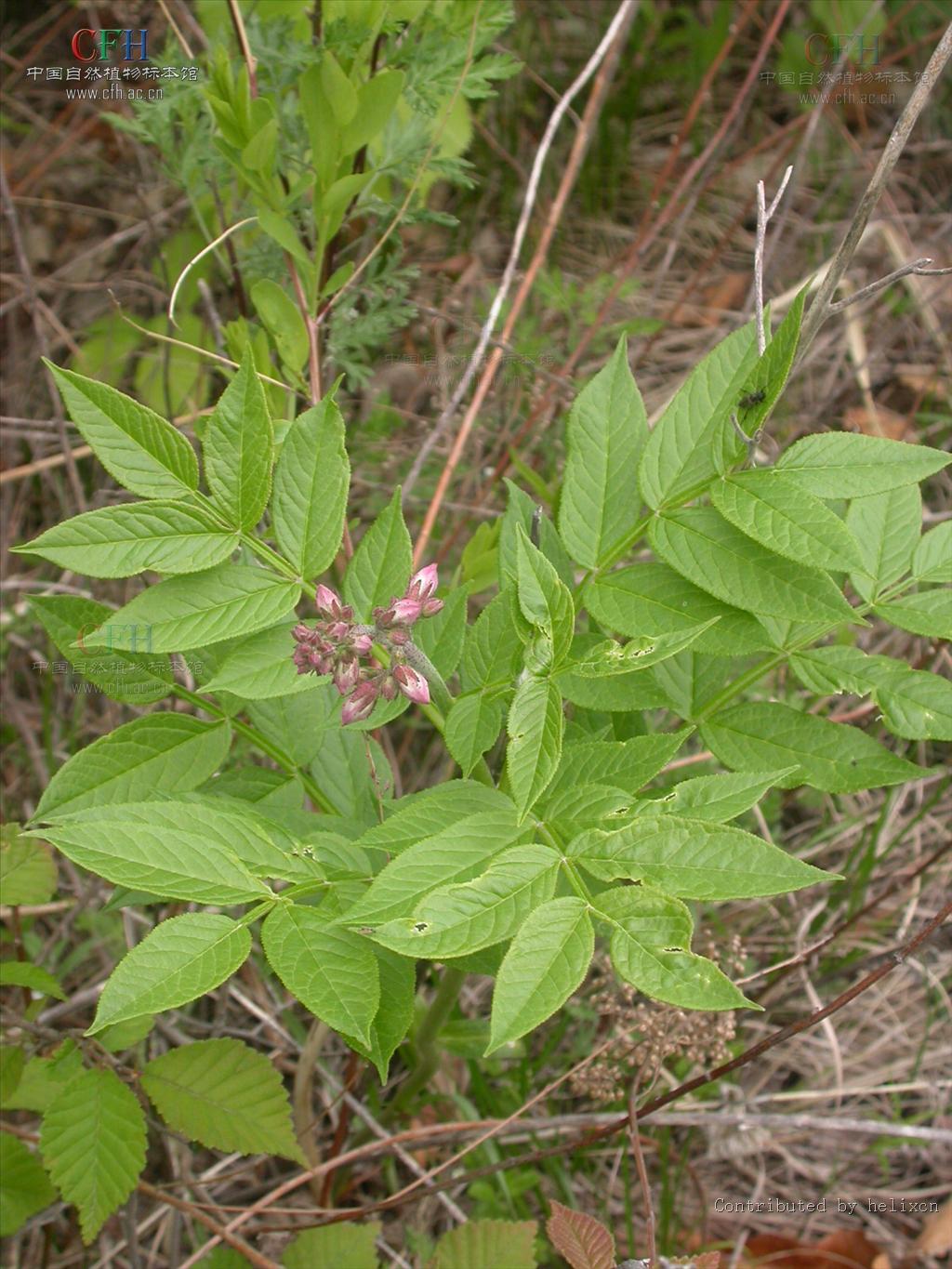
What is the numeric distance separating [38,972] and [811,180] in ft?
11.7

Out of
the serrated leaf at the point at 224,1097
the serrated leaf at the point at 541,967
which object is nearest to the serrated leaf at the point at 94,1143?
the serrated leaf at the point at 224,1097

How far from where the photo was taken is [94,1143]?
1.72 m

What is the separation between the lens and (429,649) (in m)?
1.55

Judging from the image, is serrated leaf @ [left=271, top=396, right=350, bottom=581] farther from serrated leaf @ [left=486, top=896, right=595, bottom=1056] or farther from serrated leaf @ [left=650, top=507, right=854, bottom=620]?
serrated leaf @ [left=486, top=896, right=595, bottom=1056]

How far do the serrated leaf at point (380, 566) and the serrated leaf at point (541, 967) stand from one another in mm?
469

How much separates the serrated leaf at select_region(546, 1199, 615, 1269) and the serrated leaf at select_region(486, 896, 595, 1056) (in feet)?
1.73

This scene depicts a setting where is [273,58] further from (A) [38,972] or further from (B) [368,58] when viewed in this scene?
(A) [38,972]

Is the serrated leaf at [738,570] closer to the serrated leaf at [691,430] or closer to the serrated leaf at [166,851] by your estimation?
the serrated leaf at [691,430]

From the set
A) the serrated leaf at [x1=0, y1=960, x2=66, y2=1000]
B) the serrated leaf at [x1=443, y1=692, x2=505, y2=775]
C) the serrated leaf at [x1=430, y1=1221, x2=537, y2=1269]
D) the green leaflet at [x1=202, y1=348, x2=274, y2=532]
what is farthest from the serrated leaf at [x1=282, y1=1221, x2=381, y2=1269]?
the green leaflet at [x1=202, y1=348, x2=274, y2=532]

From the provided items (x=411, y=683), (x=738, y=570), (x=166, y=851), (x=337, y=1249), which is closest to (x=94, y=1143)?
(x=337, y=1249)

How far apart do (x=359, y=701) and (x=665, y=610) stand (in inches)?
16.6

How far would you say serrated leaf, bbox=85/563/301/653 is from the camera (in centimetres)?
140

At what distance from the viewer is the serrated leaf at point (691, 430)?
1566 mm

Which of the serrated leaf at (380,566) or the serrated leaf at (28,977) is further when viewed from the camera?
the serrated leaf at (28,977)
